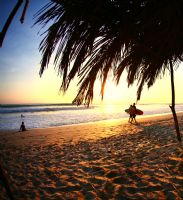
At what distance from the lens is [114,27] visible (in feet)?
5.09

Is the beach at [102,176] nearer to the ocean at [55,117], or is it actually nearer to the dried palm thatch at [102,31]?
the dried palm thatch at [102,31]

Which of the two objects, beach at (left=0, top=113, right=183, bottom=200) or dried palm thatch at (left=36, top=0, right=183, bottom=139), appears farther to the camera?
beach at (left=0, top=113, right=183, bottom=200)

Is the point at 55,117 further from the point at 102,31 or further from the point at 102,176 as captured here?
the point at 102,31

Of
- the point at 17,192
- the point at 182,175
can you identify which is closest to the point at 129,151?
the point at 182,175

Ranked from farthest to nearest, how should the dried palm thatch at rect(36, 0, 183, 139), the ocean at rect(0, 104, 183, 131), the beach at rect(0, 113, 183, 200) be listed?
the ocean at rect(0, 104, 183, 131), the beach at rect(0, 113, 183, 200), the dried palm thatch at rect(36, 0, 183, 139)

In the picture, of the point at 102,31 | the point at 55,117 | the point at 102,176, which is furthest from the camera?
the point at 55,117

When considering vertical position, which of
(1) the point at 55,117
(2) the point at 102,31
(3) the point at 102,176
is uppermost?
(2) the point at 102,31

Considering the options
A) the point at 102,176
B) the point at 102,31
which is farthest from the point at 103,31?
the point at 102,176

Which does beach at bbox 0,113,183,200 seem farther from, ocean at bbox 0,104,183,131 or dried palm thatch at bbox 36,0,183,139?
ocean at bbox 0,104,183,131

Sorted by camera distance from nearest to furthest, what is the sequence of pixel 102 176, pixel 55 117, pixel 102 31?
1. pixel 102 31
2. pixel 102 176
3. pixel 55 117

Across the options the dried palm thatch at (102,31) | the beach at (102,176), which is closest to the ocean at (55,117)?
the beach at (102,176)

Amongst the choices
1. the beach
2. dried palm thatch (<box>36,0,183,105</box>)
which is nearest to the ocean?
the beach

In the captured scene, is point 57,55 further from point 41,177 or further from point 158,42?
point 41,177

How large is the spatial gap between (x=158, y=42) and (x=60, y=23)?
0.72m
